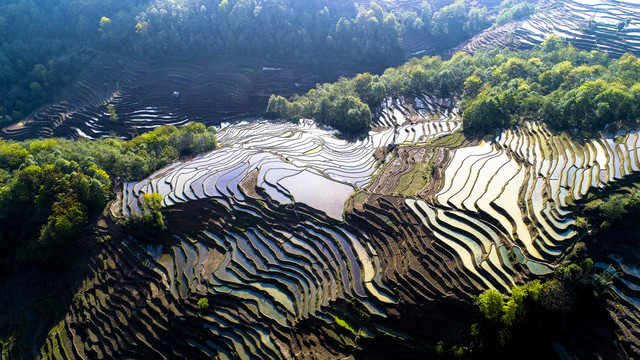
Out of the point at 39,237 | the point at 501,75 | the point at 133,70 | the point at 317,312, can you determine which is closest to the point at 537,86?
the point at 501,75

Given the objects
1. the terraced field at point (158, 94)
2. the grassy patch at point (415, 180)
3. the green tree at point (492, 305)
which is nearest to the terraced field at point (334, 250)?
the grassy patch at point (415, 180)

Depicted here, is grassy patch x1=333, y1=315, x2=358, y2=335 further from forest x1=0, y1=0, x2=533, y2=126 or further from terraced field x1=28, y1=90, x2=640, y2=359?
forest x1=0, y1=0, x2=533, y2=126

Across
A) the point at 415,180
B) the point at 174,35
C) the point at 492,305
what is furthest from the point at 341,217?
the point at 174,35

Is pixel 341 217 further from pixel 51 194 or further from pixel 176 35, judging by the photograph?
pixel 176 35

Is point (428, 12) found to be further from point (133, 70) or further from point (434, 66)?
point (133, 70)

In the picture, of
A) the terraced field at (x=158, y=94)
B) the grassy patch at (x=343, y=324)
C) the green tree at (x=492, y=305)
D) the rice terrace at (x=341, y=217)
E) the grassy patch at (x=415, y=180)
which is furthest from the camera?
the terraced field at (x=158, y=94)

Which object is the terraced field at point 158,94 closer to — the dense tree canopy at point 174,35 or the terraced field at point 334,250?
the dense tree canopy at point 174,35
